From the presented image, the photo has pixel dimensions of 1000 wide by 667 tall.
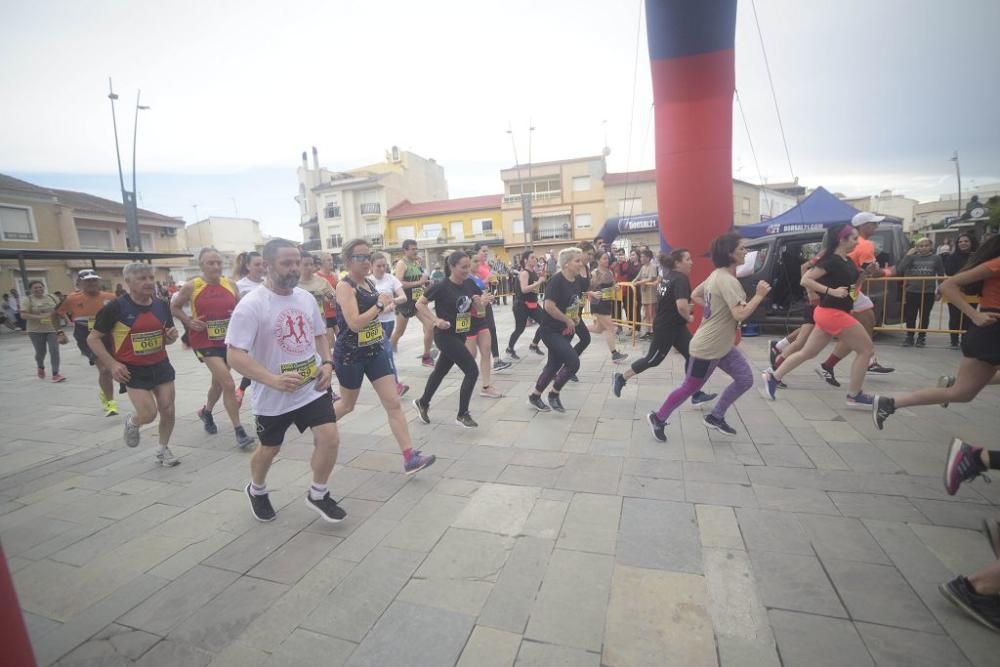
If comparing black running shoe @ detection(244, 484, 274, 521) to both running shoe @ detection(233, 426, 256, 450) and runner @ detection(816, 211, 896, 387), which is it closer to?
running shoe @ detection(233, 426, 256, 450)

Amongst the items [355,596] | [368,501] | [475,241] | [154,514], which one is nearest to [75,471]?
[154,514]

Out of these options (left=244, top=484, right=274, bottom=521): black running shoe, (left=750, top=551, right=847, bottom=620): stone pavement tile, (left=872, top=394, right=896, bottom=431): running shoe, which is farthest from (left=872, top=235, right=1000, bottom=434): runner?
(left=244, top=484, right=274, bottom=521): black running shoe

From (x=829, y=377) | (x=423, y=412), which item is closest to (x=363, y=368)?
(x=423, y=412)

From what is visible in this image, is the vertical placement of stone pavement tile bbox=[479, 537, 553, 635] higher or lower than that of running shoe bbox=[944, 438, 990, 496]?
lower

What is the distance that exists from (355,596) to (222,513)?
5.31 ft

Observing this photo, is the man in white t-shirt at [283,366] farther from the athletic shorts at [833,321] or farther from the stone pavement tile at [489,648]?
the athletic shorts at [833,321]

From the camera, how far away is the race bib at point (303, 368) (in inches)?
120

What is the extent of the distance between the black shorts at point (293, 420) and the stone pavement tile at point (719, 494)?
254cm

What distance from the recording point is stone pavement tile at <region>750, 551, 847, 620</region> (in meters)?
2.25

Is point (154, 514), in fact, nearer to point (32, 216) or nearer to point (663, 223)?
point (663, 223)

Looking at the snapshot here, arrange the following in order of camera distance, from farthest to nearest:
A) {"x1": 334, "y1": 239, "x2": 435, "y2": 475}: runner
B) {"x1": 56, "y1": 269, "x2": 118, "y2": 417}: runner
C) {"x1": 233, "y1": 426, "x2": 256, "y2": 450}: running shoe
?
{"x1": 56, "y1": 269, "x2": 118, "y2": 417}: runner
{"x1": 233, "y1": 426, "x2": 256, "y2": 450}: running shoe
{"x1": 334, "y1": 239, "x2": 435, "y2": 475}: runner

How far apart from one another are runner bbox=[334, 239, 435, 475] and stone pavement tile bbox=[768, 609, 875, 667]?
101 inches

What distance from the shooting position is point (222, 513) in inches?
137

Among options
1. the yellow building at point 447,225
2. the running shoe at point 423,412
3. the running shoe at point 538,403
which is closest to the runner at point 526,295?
the running shoe at point 538,403
